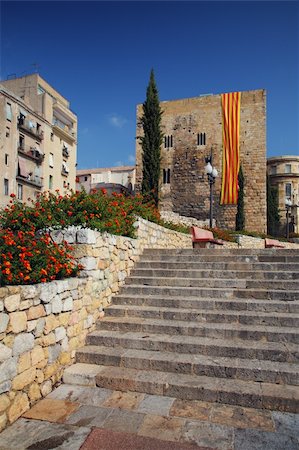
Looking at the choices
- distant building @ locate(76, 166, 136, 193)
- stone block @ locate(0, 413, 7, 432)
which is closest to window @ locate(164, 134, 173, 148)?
distant building @ locate(76, 166, 136, 193)

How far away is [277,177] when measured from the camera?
4012 centimetres

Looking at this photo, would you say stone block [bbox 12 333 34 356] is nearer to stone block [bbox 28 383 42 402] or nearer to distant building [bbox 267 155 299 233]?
stone block [bbox 28 383 42 402]

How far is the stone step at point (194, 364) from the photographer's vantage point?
3.45 metres

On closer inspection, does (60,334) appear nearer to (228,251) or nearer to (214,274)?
(214,274)

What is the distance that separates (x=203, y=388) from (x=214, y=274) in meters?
2.71

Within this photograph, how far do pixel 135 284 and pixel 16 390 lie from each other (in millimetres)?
3039

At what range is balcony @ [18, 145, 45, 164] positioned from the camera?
90.4 feet

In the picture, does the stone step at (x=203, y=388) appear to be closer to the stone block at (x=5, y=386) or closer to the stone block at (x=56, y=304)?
A: the stone block at (x=56, y=304)

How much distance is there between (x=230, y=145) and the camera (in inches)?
1131

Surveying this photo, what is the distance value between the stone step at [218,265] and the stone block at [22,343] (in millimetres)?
3326

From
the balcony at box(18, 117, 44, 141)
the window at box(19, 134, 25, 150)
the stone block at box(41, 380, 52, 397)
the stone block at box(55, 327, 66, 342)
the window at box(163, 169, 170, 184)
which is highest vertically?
the balcony at box(18, 117, 44, 141)

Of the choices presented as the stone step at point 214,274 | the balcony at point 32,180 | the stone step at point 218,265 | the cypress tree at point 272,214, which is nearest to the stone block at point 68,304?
the stone step at point 214,274

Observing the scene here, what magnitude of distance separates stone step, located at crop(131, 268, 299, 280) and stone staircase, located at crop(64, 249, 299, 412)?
0.05 ft

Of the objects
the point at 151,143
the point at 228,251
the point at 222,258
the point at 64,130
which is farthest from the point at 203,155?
the point at 222,258
